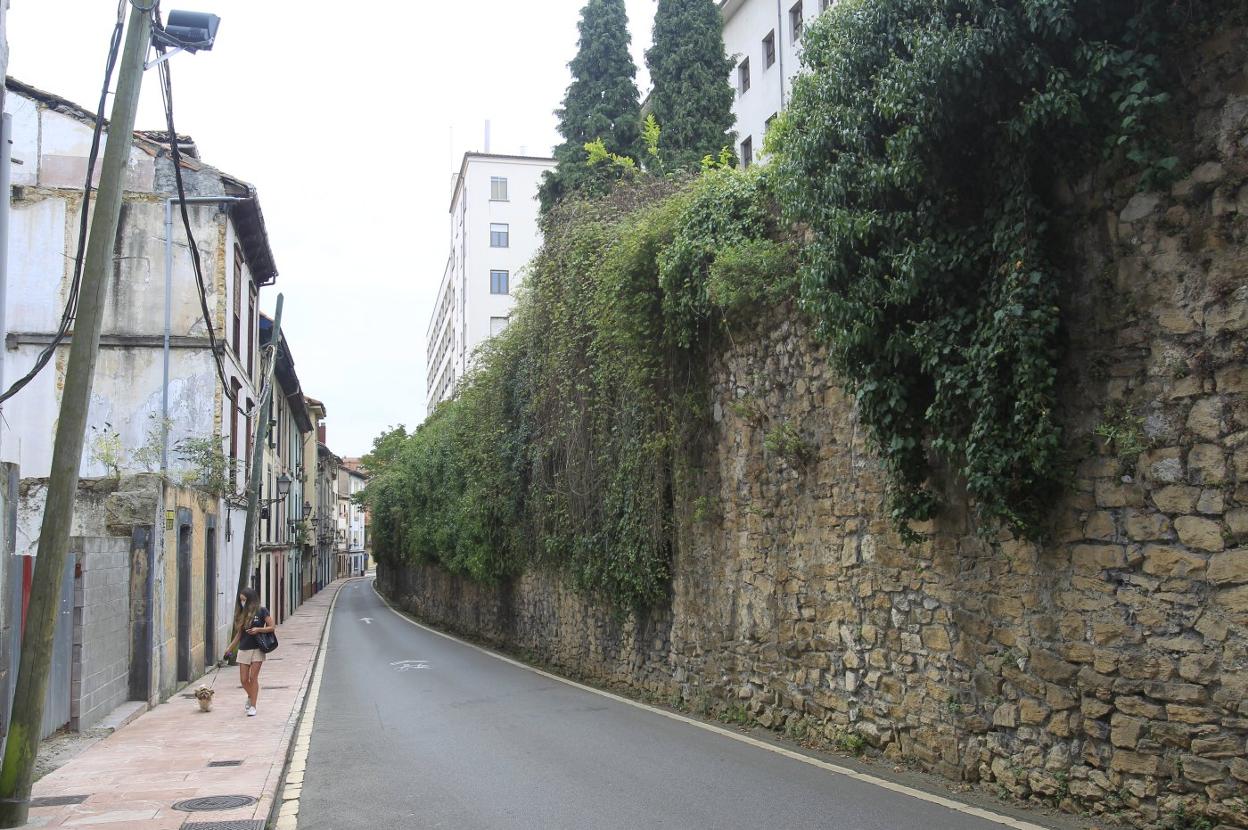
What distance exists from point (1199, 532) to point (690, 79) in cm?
2350

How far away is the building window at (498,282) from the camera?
6500cm

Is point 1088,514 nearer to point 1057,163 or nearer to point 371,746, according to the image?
point 1057,163

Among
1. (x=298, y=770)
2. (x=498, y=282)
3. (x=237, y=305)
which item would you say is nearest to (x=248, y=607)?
(x=298, y=770)

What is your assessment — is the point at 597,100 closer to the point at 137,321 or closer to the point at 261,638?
the point at 137,321

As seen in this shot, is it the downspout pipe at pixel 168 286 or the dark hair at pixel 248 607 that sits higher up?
the downspout pipe at pixel 168 286

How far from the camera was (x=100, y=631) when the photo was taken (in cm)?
1174

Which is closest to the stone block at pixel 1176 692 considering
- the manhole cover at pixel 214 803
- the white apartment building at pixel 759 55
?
the manhole cover at pixel 214 803

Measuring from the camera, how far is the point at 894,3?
7.61 meters

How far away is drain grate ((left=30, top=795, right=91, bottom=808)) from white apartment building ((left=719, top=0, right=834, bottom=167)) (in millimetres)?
29736

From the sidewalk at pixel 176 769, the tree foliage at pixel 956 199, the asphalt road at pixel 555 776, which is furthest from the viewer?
the sidewalk at pixel 176 769

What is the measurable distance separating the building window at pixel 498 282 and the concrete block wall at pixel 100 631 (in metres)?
52.4

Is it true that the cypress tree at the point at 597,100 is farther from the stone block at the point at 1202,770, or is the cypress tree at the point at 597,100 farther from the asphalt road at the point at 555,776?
the stone block at the point at 1202,770

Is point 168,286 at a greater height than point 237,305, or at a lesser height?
lesser

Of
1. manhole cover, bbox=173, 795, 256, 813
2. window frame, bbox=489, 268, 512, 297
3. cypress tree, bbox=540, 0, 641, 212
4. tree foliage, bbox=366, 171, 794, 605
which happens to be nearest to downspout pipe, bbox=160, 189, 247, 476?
tree foliage, bbox=366, 171, 794, 605
